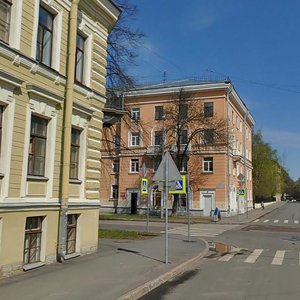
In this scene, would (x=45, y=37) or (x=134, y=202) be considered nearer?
(x=45, y=37)

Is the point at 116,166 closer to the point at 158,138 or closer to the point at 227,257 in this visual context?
the point at 158,138

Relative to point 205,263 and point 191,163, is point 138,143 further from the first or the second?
point 205,263

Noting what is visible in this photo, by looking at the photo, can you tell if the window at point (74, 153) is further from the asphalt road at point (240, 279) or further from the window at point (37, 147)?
the asphalt road at point (240, 279)

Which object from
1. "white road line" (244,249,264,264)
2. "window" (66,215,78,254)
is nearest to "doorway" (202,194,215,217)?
"white road line" (244,249,264,264)

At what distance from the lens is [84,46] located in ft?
45.3

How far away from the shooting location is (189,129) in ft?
152

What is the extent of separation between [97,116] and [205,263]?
5759 millimetres

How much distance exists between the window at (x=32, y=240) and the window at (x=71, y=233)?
1526 mm

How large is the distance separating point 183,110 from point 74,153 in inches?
1269

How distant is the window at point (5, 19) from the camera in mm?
9820

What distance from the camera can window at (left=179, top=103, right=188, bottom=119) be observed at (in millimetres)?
44250

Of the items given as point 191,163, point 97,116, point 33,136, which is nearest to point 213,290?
point 33,136

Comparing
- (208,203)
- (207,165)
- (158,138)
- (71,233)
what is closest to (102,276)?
(71,233)

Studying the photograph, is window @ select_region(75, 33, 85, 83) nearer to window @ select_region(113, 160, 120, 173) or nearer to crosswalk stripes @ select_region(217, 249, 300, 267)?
crosswalk stripes @ select_region(217, 249, 300, 267)
